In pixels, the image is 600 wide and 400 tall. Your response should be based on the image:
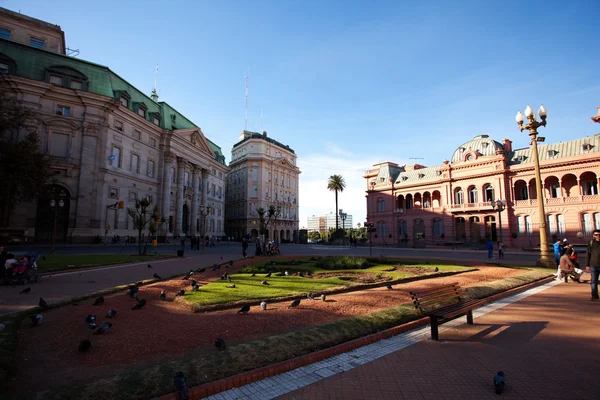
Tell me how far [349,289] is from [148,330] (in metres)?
6.42

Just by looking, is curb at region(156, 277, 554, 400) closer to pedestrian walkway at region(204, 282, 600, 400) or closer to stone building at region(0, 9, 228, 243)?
pedestrian walkway at region(204, 282, 600, 400)

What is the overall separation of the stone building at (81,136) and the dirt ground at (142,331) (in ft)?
89.1

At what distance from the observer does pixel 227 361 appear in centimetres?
464

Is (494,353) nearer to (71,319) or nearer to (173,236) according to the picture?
(71,319)

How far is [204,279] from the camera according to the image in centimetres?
1331

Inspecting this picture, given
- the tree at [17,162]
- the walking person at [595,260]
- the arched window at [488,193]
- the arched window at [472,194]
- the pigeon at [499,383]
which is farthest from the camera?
the arched window at [472,194]

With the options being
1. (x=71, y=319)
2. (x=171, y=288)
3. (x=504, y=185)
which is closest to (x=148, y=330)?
Result: (x=71, y=319)

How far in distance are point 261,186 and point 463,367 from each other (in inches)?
2800

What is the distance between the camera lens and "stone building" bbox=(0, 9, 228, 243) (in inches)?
1318

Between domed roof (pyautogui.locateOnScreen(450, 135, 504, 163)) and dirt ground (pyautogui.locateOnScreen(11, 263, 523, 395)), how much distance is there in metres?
44.6

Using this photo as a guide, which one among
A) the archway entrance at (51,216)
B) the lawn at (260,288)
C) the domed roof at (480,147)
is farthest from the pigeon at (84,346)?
the domed roof at (480,147)

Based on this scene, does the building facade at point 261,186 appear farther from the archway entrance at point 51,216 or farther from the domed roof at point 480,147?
the domed roof at point 480,147

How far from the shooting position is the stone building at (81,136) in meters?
33.5

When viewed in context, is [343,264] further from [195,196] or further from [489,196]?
[195,196]
